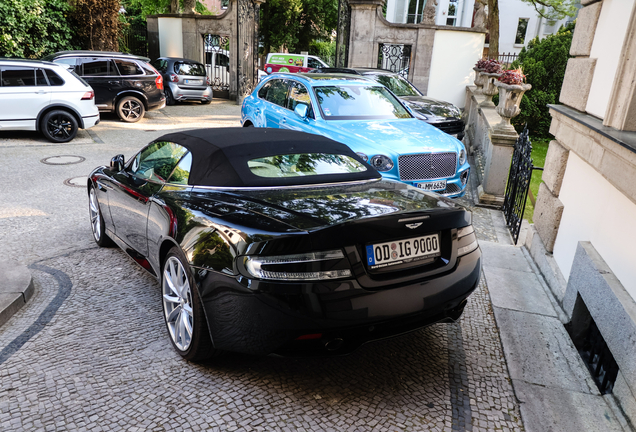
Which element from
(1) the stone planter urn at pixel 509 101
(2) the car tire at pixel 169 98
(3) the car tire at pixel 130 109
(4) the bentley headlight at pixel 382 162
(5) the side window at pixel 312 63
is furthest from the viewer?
(5) the side window at pixel 312 63

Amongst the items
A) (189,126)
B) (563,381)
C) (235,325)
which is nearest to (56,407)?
(235,325)

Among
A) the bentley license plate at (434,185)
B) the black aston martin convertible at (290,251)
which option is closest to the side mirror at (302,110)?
the bentley license plate at (434,185)

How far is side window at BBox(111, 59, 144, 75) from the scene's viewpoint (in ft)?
47.8

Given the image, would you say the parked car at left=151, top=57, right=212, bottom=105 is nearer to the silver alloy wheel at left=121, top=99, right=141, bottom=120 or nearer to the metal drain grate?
the silver alloy wheel at left=121, top=99, right=141, bottom=120

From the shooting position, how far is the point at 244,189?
11.7ft

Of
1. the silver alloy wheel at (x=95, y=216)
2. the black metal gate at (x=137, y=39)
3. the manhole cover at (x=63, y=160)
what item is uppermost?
the black metal gate at (x=137, y=39)

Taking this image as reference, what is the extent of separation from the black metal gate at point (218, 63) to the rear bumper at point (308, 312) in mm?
21153

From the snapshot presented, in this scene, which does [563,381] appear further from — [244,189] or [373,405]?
[244,189]

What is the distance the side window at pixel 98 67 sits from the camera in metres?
14.2

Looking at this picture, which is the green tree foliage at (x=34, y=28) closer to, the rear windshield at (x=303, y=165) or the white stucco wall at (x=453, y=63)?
the white stucco wall at (x=453, y=63)

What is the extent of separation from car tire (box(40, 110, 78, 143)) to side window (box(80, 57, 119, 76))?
3101 millimetres

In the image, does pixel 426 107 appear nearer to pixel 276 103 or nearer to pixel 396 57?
pixel 276 103

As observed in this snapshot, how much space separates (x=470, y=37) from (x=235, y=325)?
19.5 metres

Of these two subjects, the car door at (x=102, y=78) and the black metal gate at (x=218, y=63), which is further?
the black metal gate at (x=218, y=63)
